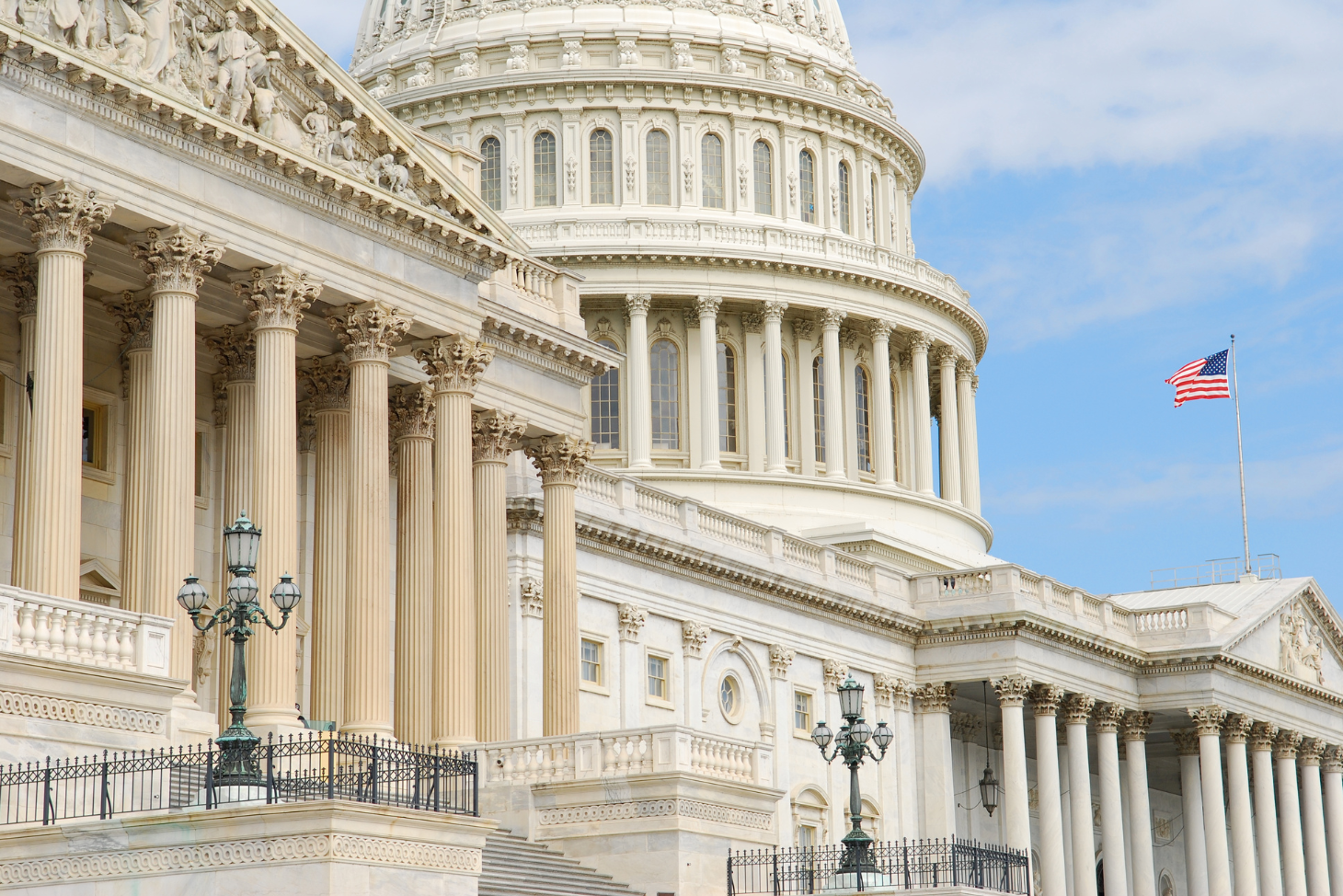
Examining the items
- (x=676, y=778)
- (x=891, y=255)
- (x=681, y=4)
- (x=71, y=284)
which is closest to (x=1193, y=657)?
(x=891, y=255)

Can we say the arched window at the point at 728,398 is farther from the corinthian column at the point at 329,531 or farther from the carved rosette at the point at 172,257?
the carved rosette at the point at 172,257

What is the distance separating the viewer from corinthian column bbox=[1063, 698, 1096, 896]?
69375 millimetres

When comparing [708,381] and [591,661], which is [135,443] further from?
[708,381]

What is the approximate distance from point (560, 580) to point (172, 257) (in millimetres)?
13344

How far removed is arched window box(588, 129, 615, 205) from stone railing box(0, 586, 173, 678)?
55.4m

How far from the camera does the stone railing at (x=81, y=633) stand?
1131 inches

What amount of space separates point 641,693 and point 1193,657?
78.6 feet

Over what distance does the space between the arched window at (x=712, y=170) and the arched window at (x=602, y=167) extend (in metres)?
3.46

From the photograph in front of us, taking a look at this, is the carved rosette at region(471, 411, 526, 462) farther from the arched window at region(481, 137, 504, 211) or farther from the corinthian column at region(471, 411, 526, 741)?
the arched window at region(481, 137, 504, 211)

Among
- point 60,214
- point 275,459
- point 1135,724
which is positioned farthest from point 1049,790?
point 60,214

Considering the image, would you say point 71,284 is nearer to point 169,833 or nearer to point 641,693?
point 169,833

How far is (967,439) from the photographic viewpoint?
91.1m

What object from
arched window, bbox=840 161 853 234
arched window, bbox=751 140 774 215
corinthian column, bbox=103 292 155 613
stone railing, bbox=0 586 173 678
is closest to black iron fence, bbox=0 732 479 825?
stone railing, bbox=0 586 173 678

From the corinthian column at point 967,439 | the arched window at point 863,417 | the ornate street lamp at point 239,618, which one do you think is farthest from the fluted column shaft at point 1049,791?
the ornate street lamp at point 239,618
